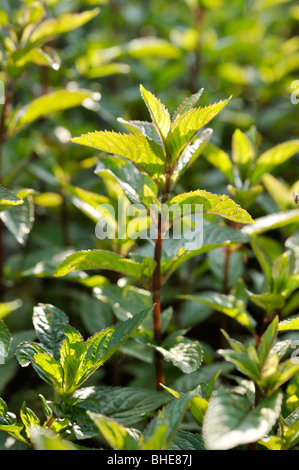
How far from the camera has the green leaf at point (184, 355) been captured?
1.04m

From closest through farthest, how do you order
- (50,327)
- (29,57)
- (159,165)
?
(159,165) → (50,327) → (29,57)

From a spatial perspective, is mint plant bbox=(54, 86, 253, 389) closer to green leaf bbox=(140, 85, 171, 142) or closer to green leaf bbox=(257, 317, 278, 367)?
green leaf bbox=(140, 85, 171, 142)

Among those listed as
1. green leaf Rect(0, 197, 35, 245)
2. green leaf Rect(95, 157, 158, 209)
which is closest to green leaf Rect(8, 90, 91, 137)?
green leaf Rect(0, 197, 35, 245)

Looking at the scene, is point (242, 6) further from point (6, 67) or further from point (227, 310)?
point (227, 310)

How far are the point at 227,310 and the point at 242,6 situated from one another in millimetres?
2170

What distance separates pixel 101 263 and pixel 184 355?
0.28 metres

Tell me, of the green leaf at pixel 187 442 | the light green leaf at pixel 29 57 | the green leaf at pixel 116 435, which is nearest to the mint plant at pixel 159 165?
the green leaf at pixel 187 442

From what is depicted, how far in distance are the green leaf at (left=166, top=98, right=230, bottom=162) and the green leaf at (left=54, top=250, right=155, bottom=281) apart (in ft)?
0.80

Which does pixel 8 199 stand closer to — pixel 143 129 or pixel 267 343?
pixel 143 129

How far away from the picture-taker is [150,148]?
3.38 ft

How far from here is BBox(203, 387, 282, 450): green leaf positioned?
771 mm

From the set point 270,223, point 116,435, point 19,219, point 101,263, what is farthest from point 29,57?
point 116,435

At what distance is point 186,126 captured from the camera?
101cm
